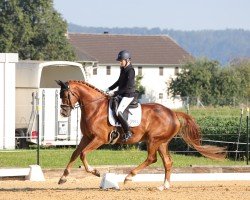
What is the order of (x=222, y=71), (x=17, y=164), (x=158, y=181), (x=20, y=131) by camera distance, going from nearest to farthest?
(x=158, y=181) → (x=17, y=164) → (x=20, y=131) → (x=222, y=71)

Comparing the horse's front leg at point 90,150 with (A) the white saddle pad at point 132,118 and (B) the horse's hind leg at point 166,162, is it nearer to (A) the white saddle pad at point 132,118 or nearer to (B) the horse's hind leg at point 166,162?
(A) the white saddle pad at point 132,118

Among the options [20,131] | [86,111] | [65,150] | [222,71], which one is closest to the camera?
[86,111]

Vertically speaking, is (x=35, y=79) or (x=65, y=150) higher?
(x=35, y=79)

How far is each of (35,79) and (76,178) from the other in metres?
12.2

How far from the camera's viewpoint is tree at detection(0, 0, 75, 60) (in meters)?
80.0

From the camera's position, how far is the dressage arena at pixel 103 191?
1559cm

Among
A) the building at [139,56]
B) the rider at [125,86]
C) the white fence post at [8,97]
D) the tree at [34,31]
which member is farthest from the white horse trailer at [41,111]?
the building at [139,56]

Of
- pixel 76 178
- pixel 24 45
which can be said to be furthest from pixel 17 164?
pixel 24 45

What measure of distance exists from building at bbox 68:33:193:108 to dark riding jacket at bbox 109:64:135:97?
76963 mm

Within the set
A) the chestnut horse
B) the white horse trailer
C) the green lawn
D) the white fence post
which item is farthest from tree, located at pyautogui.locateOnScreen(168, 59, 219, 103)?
the chestnut horse

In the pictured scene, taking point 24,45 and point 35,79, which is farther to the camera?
point 24,45

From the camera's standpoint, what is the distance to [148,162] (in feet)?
57.4

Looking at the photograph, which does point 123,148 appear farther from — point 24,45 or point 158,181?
point 24,45

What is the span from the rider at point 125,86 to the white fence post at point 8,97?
13463 millimetres
